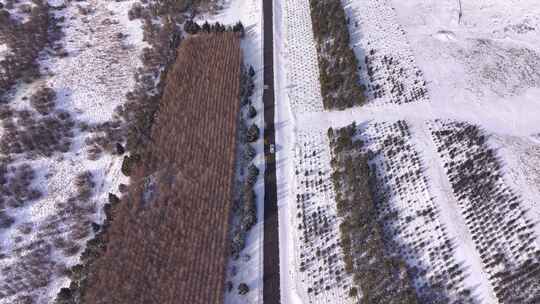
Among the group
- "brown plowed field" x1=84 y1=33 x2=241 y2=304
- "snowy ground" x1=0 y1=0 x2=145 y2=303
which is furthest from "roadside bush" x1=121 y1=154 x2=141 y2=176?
"snowy ground" x1=0 y1=0 x2=145 y2=303

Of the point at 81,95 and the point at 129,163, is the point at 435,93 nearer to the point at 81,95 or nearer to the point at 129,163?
the point at 129,163

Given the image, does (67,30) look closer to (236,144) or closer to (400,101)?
(236,144)

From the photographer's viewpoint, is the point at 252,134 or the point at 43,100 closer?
the point at 252,134

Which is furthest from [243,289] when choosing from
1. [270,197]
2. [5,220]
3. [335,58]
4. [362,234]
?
[335,58]

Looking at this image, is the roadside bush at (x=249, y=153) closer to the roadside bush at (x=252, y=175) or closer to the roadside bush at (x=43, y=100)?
the roadside bush at (x=252, y=175)

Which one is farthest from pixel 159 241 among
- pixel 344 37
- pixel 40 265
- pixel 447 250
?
pixel 344 37

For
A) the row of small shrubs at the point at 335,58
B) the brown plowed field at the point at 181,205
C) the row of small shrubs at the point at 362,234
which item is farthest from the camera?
the row of small shrubs at the point at 335,58

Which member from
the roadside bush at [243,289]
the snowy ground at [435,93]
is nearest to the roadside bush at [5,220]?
the roadside bush at [243,289]
